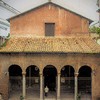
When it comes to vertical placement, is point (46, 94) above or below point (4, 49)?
below

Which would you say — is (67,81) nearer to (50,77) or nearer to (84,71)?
(50,77)

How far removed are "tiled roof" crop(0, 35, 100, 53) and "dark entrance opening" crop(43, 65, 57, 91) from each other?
304cm

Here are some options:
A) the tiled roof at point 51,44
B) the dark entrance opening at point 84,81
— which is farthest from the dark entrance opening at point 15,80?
the dark entrance opening at point 84,81

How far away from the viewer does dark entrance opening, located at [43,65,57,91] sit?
1414 inches

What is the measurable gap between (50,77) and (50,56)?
4.14m

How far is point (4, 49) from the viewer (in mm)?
32562

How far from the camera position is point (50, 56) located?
32.7 m

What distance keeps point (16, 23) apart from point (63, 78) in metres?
7.88

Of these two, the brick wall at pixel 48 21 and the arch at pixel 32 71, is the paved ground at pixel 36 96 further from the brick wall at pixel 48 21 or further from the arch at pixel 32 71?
the brick wall at pixel 48 21

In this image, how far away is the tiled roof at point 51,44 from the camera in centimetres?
3241

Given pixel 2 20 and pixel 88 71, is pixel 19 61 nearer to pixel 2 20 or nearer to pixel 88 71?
pixel 88 71

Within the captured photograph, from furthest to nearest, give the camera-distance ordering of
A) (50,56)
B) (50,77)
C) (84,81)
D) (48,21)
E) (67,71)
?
(48,21), (67,71), (50,77), (84,81), (50,56)

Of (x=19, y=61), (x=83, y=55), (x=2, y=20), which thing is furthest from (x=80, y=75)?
(x=2, y=20)

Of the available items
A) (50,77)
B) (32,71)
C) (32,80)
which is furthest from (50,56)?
(32,80)
